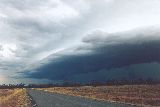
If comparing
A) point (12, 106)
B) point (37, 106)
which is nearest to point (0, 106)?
point (12, 106)

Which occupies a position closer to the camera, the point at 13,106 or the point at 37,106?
the point at 37,106

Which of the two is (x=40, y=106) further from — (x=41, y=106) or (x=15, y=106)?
(x=15, y=106)

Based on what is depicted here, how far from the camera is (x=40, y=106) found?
52.9 m

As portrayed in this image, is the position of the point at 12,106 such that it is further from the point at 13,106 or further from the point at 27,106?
the point at 27,106

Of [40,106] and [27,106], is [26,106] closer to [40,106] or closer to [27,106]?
[27,106]

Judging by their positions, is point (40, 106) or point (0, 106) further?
point (0, 106)

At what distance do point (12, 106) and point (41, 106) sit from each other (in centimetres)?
754

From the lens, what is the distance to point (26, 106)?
182 ft

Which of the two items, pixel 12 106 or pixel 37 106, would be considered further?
pixel 12 106

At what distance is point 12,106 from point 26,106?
3666 mm

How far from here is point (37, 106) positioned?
53281 millimetres

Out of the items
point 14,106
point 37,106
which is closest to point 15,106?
point 14,106

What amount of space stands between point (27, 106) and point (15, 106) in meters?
3.30

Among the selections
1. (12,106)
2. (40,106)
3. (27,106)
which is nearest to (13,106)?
(12,106)
